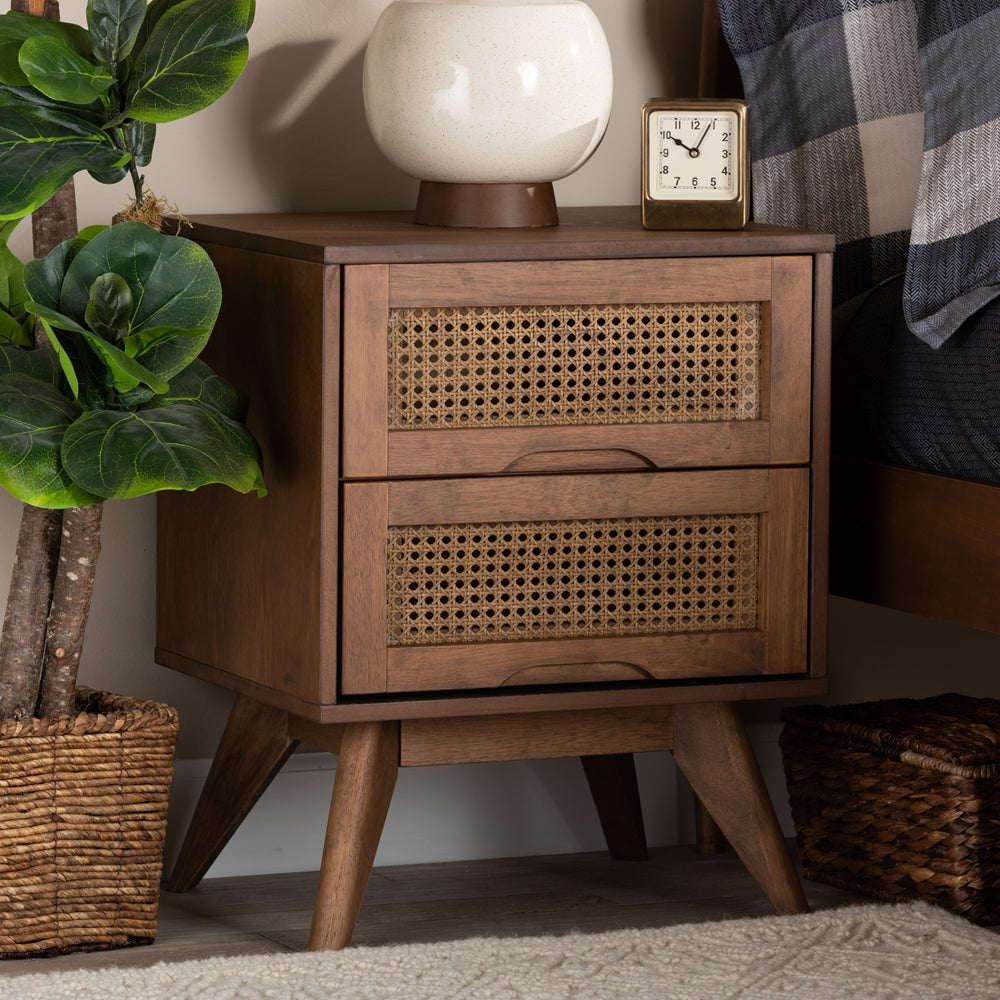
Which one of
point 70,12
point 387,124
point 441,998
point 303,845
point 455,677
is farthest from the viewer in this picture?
point 303,845

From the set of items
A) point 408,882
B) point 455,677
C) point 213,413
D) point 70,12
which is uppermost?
point 70,12

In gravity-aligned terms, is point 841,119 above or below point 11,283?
above

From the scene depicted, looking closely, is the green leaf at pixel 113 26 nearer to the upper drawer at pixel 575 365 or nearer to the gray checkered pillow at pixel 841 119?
the upper drawer at pixel 575 365

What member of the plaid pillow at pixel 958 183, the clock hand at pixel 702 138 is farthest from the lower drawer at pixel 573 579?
the clock hand at pixel 702 138

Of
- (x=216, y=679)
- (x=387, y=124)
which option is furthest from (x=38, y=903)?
(x=387, y=124)

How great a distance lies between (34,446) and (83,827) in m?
0.37

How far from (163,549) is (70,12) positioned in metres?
0.56

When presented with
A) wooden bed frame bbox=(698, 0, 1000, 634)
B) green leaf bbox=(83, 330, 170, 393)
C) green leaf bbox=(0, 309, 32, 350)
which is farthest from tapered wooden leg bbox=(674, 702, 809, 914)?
green leaf bbox=(0, 309, 32, 350)

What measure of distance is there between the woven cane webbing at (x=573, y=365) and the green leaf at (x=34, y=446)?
28 centimetres

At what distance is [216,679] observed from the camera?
1801 mm

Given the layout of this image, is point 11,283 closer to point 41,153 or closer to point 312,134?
point 41,153

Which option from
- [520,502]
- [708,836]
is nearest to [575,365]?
[520,502]

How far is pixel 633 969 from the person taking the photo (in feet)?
5.33

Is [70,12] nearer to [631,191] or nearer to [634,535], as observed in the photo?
[631,191]
